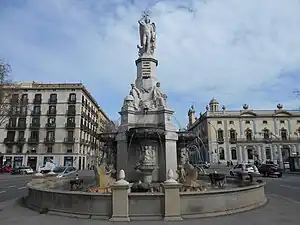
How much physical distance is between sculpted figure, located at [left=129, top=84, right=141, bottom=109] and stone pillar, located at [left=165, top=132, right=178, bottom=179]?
2.73 metres

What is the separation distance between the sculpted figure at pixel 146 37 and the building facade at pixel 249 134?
63726mm

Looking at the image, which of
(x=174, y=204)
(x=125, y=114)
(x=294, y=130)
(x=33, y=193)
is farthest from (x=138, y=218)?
(x=294, y=130)

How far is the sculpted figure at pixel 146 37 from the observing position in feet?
57.5

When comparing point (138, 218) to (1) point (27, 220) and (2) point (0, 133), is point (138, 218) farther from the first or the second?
(2) point (0, 133)

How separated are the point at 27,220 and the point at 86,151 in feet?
202

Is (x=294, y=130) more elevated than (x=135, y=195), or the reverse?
(x=294, y=130)

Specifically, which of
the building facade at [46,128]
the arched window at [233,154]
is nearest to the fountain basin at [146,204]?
the building facade at [46,128]

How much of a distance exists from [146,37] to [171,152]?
7959 millimetres

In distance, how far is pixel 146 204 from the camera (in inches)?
325

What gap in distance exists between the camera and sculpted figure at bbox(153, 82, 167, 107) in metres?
15.7

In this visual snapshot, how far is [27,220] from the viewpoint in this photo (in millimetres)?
8320

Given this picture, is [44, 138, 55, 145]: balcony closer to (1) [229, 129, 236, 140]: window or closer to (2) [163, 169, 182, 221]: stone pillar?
(1) [229, 129, 236, 140]: window

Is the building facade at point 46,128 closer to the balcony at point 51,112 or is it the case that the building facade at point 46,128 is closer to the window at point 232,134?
the balcony at point 51,112

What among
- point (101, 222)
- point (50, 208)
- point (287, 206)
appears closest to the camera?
point (101, 222)
